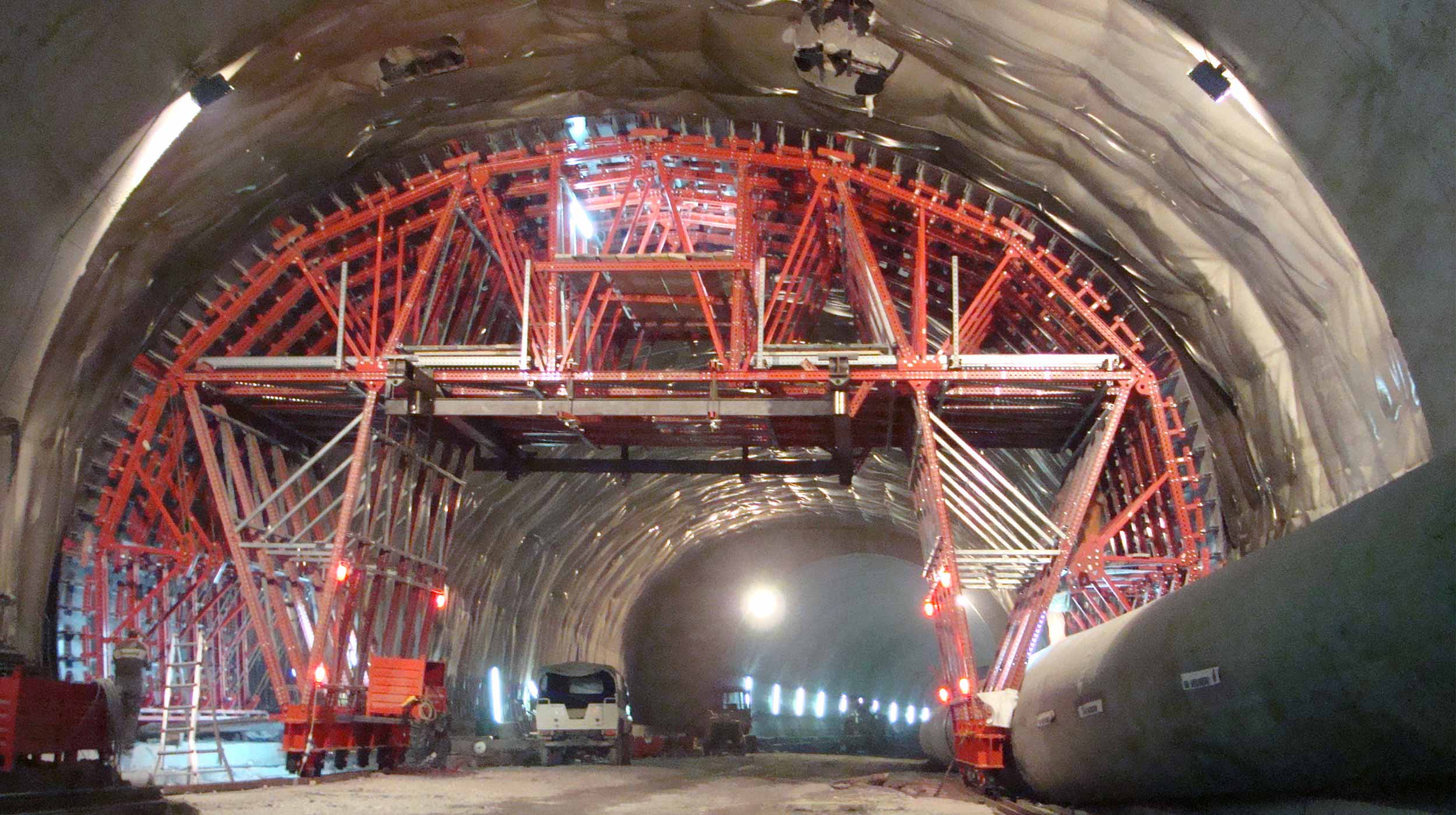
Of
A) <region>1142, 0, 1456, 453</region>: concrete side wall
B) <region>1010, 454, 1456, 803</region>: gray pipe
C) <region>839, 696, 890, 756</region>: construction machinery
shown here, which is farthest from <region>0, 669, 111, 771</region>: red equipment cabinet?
<region>839, 696, 890, 756</region>: construction machinery

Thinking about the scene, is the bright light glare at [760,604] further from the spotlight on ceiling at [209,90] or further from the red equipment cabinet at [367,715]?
the spotlight on ceiling at [209,90]

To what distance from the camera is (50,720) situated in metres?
10.4

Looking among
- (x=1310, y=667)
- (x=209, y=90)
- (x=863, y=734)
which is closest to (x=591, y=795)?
(x=209, y=90)

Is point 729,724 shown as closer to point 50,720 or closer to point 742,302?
point 742,302

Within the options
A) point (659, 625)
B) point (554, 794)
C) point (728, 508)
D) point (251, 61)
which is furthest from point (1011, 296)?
point (659, 625)

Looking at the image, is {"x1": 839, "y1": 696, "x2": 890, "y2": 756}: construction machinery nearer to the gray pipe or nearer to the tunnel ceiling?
the tunnel ceiling

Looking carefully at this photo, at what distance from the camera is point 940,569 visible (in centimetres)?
1588

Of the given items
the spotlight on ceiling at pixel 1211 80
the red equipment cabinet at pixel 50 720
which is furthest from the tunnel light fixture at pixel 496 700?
the spotlight on ceiling at pixel 1211 80

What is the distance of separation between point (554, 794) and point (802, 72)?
872cm

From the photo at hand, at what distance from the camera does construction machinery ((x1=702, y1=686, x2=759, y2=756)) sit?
111 feet

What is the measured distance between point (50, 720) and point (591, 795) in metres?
5.82

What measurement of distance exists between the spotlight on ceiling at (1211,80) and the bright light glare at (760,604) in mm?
27988

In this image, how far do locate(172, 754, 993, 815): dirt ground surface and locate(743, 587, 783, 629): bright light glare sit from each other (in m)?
16.1

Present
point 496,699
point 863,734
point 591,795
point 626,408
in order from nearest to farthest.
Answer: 1. point 591,795
2. point 626,408
3. point 496,699
4. point 863,734
